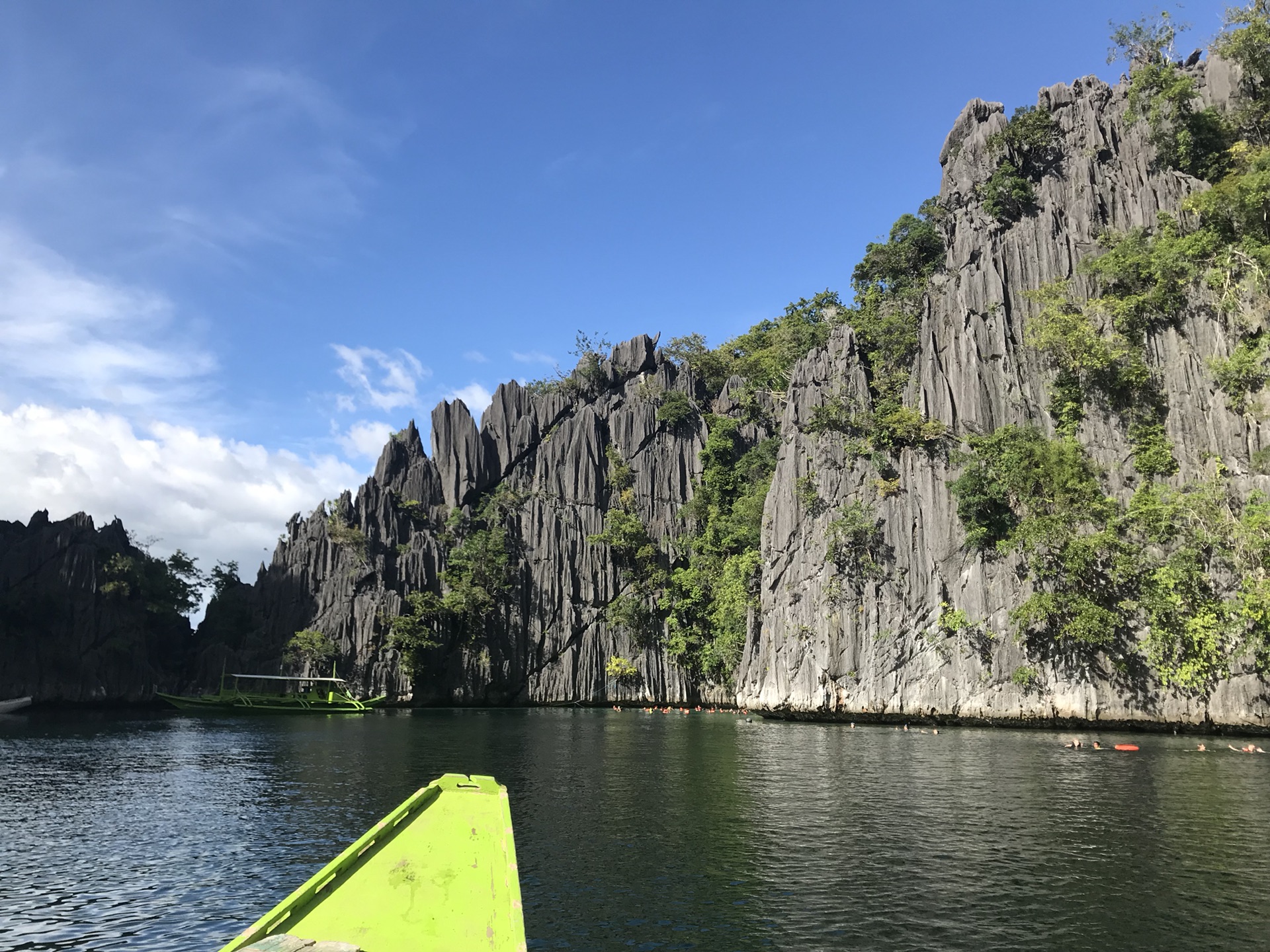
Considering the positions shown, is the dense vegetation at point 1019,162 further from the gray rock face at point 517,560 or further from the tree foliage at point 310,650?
the tree foliage at point 310,650

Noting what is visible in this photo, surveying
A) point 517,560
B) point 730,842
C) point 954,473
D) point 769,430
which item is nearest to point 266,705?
point 517,560

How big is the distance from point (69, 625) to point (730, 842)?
283 ft

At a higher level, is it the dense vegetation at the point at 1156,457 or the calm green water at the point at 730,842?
the dense vegetation at the point at 1156,457

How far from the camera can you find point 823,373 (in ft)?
217

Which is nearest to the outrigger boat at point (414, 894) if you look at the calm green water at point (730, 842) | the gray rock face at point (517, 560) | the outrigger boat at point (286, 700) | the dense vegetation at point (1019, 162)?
the calm green water at point (730, 842)

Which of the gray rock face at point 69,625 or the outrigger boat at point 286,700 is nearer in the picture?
the outrigger boat at point 286,700

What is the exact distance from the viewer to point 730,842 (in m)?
18.8

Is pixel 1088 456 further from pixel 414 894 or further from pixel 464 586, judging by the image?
pixel 464 586

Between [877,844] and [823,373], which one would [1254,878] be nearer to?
[877,844]

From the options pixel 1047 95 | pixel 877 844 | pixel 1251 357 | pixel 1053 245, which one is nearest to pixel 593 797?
pixel 877 844

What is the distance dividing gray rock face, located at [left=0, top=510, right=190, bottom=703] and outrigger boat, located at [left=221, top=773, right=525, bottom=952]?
90.5 metres

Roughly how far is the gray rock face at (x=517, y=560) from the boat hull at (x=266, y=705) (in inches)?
223

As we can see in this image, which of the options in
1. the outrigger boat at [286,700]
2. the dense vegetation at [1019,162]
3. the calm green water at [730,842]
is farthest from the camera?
the outrigger boat at [286,700]

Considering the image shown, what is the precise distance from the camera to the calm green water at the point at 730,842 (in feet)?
43.3
